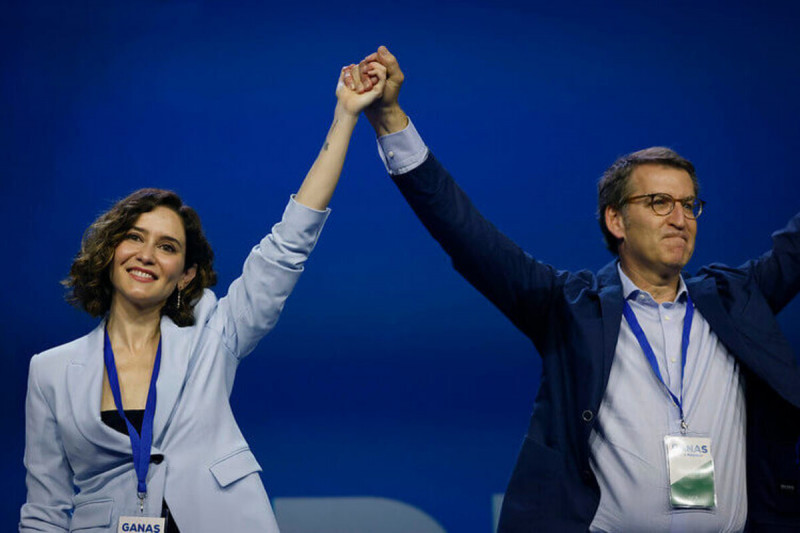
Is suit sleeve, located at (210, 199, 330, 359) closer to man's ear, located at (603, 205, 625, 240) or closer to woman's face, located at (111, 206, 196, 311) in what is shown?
woman's face, located at (111, 206, 196, 311)

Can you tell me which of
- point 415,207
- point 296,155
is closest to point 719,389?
point 415,207

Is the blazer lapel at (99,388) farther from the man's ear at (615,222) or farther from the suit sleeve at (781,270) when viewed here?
the suit sleeve at (781,270)

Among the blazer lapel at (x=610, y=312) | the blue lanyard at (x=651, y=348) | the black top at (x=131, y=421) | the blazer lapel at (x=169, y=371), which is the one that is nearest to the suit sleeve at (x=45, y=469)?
the black top at (x=131, y=421)

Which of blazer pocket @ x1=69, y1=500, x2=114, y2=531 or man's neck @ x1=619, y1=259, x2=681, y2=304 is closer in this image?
blazer pocket @ x1=69, y1=500, x2=114, y2=531

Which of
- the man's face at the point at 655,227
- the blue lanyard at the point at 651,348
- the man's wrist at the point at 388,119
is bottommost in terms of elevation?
the blue lanyard at the point at 651,348

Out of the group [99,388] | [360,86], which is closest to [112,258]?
[99,388]

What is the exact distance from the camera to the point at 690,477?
1.86 m

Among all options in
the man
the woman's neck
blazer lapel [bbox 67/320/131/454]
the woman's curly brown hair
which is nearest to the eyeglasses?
the man

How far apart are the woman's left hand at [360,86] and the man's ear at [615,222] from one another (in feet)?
2.33

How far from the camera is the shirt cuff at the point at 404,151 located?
186cm

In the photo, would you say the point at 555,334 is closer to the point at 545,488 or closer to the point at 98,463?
the point at 545,488

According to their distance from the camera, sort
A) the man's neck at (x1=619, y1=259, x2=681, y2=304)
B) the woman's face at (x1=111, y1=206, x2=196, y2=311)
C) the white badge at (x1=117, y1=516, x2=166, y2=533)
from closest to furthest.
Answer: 1. the white badge at (x1=117, y1=516, x2=166, y2=533)
2. the woman's face at (x1=111, y1=206, x2=196, y2=311)
3. the man's neck at (x1=619, y1=259, x2=681, y2=304)

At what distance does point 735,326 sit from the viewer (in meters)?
2.01

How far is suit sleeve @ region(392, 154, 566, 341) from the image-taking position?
185 cm
